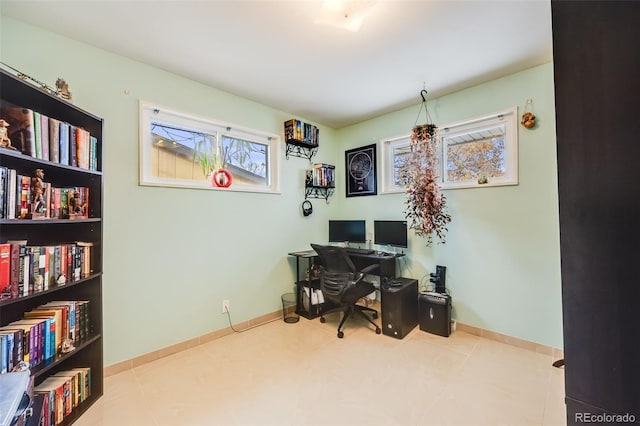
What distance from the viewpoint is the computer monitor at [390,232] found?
121 inches

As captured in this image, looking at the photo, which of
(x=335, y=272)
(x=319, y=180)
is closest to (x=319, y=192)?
(x=319, y=180)

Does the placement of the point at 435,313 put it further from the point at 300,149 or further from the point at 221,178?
the point at 221,178

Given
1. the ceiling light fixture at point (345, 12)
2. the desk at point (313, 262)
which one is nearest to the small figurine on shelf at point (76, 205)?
the ceiling light fixture at point (345, 12)

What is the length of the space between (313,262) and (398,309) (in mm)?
1205

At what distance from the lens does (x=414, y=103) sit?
120 inches

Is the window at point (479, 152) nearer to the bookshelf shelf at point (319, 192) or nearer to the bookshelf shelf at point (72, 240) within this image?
the bookshelf shelf at point (319, 192)

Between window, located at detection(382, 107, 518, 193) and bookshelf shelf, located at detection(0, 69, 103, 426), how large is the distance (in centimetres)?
290

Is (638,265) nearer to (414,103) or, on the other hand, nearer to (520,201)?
(520,201)

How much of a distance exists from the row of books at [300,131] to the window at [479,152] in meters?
1.13

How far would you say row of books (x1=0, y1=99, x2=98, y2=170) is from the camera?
1.34 metres

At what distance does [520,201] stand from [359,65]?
189 centimetres

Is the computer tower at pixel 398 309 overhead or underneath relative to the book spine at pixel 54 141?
underneath

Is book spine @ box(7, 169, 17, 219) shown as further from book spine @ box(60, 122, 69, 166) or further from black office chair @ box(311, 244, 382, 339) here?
black office chair @ box(311, 244, 382, 339)

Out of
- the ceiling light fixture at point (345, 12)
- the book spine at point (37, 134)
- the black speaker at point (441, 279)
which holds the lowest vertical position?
the black speaker at point (441, 279)
